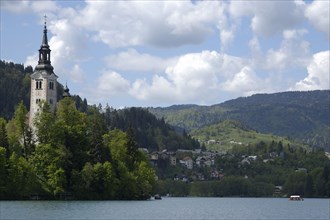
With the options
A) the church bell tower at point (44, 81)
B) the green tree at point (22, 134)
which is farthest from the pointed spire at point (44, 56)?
the green tree at point (22, 134)

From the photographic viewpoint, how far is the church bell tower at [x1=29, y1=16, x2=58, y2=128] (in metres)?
140

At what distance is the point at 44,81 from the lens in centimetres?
14038

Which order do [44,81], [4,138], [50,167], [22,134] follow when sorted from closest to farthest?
[50,167]
[4,138]
[22,134]
[44,81]

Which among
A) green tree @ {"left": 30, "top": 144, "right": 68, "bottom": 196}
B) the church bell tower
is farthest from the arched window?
green tree @ {"left": 30, "top": 144, "right": 68, "bottom": 196}

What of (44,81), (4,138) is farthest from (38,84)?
(4,138)

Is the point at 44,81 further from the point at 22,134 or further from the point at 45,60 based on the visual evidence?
the point at 22,134

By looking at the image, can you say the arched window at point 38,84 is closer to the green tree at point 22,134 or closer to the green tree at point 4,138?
the green tree at point 22,134

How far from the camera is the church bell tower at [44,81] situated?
140 meters

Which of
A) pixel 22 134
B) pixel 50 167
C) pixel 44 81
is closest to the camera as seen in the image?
pixel 50 167

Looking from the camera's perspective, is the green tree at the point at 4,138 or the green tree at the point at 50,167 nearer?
the green tree at the point at 50,167

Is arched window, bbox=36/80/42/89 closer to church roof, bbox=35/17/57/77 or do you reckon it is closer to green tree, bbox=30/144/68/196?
church roof, bbox=35/17/57/77

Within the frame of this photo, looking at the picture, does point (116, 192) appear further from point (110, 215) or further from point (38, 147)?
point (110, 215)

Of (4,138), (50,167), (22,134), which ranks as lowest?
(50,167)

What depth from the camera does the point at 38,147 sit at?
111875 mm
